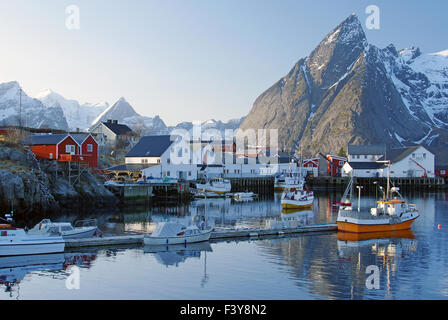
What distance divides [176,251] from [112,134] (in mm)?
87742

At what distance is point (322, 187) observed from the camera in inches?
4424

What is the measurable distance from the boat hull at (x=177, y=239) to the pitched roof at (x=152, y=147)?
47452mm

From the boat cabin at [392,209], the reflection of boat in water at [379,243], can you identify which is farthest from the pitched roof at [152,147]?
the reflection of boat in water at [379,243]

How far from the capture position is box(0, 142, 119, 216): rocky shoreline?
4797cm

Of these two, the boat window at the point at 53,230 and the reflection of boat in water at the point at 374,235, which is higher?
the boat window at the point at 53,230

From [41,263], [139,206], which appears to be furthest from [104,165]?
[41,263]

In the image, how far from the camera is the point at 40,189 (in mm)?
50969

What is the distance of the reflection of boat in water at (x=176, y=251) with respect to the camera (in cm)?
3038

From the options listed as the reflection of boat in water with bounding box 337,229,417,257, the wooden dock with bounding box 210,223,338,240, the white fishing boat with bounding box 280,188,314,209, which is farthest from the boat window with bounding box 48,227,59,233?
the white fishing boat with bounding box 280,188,314,209

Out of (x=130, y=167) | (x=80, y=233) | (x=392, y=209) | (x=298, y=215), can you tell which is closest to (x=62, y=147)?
(x=130, y=167)

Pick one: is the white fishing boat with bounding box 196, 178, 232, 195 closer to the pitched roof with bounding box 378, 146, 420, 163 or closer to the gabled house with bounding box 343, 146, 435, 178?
the gabled house with bounding box 343, 146, 435, 178

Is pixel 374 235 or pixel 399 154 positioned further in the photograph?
pixel 399 154

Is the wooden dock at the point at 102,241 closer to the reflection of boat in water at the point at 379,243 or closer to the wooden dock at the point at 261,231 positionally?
the wooden dock at the point at 261,231

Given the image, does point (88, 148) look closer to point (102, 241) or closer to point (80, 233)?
point (80, 233)
